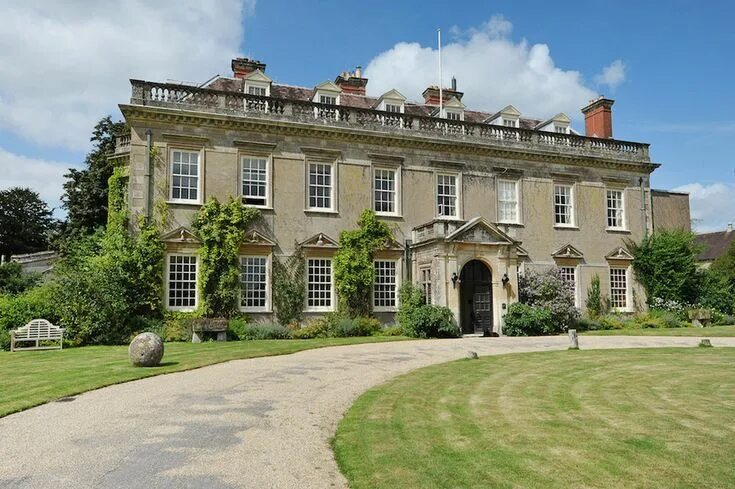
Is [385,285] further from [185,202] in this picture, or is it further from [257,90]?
[257,90]

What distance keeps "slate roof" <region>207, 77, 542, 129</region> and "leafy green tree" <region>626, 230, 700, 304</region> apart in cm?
863

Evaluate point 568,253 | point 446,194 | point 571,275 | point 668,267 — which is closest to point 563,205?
point 568,253

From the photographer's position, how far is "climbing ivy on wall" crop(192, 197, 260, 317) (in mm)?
20328

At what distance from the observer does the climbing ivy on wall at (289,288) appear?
843 inches

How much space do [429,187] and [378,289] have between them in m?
4.97

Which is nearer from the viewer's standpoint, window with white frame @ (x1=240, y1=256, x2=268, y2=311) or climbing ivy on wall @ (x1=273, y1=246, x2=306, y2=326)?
window with white frame @ (x1=240, y1=256, x2=268, y2=311)

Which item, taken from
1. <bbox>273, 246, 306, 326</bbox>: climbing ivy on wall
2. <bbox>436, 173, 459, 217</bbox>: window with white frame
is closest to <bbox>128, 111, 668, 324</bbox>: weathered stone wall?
<bbox>436, 173, 459, 217</bbox>: window with white frame

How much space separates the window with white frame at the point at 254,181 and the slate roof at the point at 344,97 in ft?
14.2

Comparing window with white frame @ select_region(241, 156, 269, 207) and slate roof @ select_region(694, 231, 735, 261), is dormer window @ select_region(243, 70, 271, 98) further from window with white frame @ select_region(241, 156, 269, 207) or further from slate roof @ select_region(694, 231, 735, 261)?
slate roof @ select_region(694, 231, 735, 261)

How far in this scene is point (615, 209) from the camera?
91.0ft

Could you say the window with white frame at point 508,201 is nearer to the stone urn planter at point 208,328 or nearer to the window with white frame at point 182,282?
the stone urn planter at point 208,328

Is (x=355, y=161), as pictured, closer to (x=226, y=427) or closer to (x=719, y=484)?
(x=226, y=427)

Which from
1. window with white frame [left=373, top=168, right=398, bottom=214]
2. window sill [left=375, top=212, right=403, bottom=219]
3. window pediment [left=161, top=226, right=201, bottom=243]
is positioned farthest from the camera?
window with white frame [left=373, top=168, right=398, bottom=214]

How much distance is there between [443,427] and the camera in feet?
23.4
